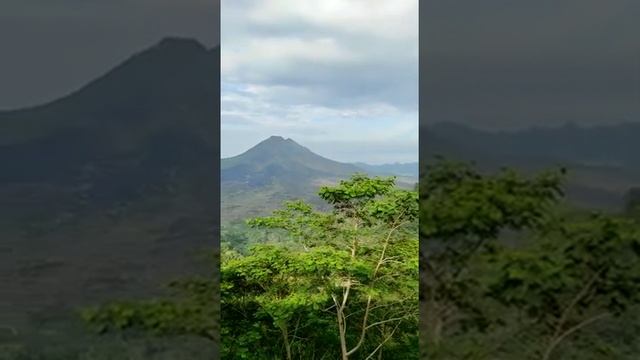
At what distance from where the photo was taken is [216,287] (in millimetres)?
3104

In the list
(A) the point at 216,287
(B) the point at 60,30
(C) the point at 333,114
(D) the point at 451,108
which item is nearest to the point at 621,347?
(D) the point at 451,108

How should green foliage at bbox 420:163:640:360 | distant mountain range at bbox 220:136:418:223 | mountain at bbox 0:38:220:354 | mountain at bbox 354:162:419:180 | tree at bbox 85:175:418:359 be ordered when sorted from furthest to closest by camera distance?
1. distant mountain range at bbox 220:136:418:223
2. mountain at bbox 354:162:419:180
3. tree at bbox 85:175:418:359
4. mountain at bbox 0:38:220:354
5. green foliage at bbox 420:163:640:360

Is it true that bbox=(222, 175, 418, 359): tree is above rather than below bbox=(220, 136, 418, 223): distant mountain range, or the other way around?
below

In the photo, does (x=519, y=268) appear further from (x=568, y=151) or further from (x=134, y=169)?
(x=134, y=169)

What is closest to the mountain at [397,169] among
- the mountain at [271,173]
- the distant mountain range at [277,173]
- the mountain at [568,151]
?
the distant mountain range at [277,173]

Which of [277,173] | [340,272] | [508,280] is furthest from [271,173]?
[508,280]

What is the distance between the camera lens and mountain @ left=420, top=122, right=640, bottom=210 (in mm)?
2924

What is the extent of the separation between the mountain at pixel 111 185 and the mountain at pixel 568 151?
101 cm

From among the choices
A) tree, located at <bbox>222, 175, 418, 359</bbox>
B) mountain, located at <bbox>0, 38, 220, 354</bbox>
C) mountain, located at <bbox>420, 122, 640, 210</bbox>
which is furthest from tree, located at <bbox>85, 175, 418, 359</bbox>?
mountain, located at <bbox>420, 122, 640, 210</bbox>

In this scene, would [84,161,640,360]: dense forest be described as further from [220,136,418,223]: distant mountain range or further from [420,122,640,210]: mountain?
[220,136,418,223]: distant mountain range

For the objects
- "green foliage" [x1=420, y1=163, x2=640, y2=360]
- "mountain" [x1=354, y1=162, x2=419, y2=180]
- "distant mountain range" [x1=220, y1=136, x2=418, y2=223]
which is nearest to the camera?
"green foliage" [x1=420, y1=163, x2=640, y2=360]

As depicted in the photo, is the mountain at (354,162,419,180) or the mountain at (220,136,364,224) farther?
the mountain at (220,136,364,224)

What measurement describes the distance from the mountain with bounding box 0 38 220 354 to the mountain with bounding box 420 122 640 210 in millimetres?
1012

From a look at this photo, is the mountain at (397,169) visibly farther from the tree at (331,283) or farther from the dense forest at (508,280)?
the dense forest at (508,280)
